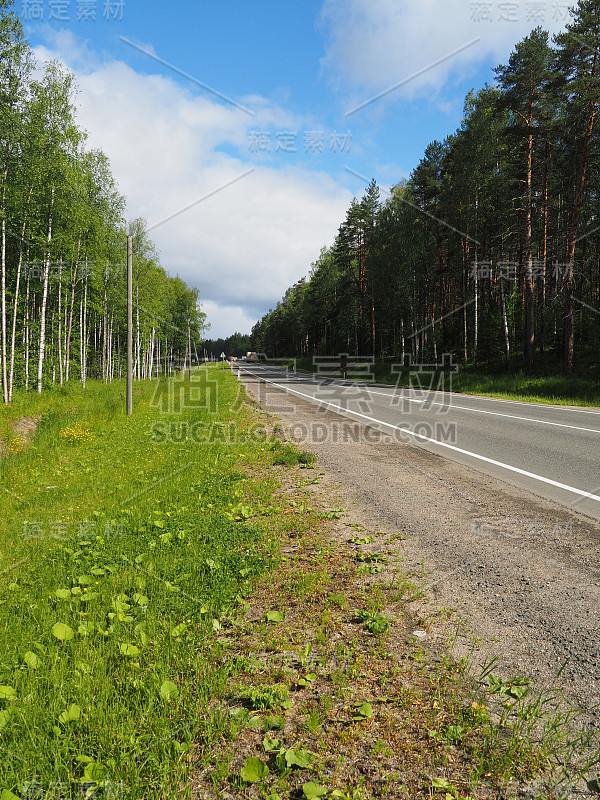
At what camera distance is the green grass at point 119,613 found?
2166 mm

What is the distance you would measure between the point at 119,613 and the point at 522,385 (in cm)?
2104

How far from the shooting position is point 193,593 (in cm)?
369

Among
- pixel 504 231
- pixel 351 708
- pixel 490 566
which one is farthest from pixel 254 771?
pixel 504 231

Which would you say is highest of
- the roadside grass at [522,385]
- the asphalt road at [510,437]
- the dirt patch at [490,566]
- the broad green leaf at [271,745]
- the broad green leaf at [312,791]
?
the roadside grass at [522,385]

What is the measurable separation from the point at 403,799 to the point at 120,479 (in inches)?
286

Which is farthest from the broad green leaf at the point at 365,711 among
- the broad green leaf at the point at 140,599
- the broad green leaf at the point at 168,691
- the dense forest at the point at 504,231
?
the dense forest at the point at 504,231

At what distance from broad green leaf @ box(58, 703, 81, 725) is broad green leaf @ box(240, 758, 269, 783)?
43.3 inches

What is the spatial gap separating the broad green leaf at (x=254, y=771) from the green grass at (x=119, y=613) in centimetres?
28

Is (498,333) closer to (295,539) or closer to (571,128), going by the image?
(571,128)

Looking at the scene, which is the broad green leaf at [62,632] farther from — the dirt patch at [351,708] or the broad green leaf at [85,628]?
the dirt patch at [351,708]

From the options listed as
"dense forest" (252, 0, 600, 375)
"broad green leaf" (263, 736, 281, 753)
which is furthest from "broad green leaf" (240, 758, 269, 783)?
"dense forest" (252, 0, 600, 375)

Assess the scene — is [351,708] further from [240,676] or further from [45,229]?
[45,229]

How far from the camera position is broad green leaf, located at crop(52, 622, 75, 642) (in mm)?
3129

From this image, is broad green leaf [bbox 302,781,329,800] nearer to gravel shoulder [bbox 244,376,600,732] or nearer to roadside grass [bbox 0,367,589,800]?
roadside grass [bbox 0,367,589,800]
